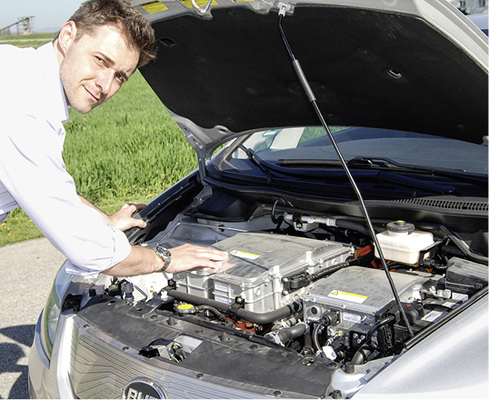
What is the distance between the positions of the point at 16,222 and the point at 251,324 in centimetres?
589

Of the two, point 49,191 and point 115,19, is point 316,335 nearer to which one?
point 49,191

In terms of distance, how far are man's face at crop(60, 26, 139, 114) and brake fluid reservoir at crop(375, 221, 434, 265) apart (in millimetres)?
1286

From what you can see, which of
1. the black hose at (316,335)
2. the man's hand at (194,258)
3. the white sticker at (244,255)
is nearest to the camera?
the black hose at (316,335)

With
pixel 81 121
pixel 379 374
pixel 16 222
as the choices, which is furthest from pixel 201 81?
pixel 81 121

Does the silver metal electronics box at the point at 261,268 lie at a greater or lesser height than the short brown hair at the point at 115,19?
lesser

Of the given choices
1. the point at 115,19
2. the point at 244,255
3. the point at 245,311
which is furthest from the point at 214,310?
the point at 115,19

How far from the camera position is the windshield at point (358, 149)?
8.77 ft

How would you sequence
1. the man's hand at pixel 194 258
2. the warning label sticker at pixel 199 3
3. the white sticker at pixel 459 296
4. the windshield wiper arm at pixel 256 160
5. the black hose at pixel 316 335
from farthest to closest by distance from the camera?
the windshield wiper arm at pixel 256 160
the man's hand at pixel 194 258
the warning label sticker at pixel 199 3
the white sticker at pixel 459 296
the black hose at pixel 316 335

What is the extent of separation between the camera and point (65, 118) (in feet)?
7.66

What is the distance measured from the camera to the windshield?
267cm

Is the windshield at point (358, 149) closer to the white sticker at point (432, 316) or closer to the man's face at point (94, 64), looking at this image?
the white sticker at point (432, 316)

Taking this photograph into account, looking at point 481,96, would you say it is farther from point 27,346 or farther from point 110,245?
point 27,346

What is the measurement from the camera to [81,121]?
605 inches

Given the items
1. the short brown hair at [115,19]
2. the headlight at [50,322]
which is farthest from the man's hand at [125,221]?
the short brown hair at [115,19]
